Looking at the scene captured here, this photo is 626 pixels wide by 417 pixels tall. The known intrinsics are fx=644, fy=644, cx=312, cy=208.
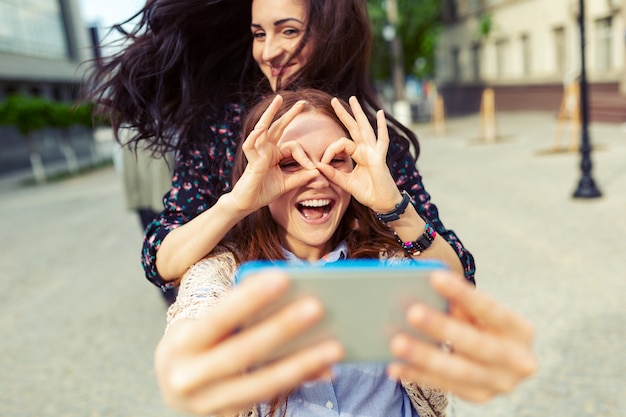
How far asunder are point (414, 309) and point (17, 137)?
3067cm

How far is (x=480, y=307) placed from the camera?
80 centimetres

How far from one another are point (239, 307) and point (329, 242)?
1043 mm

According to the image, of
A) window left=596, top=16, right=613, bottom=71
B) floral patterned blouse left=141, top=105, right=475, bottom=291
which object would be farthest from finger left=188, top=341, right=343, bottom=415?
window left=596, top=16, right=613, bottom=71

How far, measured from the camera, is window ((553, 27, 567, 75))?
22.4m

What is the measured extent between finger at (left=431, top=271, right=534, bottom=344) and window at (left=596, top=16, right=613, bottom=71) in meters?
20.9

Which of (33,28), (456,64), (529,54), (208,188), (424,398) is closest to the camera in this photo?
(424,398)

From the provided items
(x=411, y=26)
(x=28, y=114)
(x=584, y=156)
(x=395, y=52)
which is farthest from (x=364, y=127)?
(x=411, y=26)

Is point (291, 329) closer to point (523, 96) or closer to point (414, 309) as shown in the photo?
point (414, 309)

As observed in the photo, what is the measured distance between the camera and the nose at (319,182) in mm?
1523

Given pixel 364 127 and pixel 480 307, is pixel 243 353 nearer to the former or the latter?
pixel 480 307

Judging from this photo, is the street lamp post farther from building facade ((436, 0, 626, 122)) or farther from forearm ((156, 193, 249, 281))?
building facade ((436, 0, 626, 122))

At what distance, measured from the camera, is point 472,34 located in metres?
29.5

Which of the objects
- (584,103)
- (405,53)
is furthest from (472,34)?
(584,103)

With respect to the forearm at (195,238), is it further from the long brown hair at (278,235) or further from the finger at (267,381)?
the finger at (267,381)
